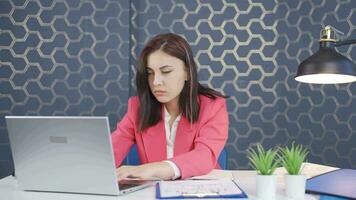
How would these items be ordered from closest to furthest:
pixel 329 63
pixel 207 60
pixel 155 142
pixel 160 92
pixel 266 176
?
pixel 266 176
pixel 329 63
pixel 160 92
pixel 155 142
pixel 207 60

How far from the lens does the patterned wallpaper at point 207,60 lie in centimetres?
284

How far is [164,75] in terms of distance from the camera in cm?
161

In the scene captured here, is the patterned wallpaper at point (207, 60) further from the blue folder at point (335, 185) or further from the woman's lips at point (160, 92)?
the blue folder at point (335, 185)

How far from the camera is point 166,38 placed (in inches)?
65.5

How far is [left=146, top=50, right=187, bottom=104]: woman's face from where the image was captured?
1.59 meters

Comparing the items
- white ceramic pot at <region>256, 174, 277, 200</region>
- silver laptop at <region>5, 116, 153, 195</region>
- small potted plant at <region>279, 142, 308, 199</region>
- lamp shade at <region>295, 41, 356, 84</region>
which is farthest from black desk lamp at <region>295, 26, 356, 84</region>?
silver laptop at <region>5, 116, 153, 195</region>

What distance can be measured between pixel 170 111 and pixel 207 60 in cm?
123

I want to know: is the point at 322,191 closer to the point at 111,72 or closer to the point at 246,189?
the point at 246,189

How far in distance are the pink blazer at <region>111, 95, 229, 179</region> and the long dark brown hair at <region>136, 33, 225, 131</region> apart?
32 mm

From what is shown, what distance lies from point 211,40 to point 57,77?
109 cm

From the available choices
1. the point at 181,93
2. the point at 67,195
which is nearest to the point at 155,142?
the point at 181,93

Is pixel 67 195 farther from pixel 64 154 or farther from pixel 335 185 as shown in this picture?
pixel 335 185

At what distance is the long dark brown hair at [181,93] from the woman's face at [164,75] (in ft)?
0.07

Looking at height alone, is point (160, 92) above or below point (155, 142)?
above
